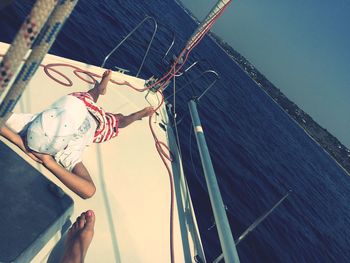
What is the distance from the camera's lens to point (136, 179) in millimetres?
3822

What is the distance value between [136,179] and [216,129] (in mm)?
16691

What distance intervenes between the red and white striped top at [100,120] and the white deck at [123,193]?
0.16 metres

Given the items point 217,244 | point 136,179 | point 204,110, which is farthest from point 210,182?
point 204,110

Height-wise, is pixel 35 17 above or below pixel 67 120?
above

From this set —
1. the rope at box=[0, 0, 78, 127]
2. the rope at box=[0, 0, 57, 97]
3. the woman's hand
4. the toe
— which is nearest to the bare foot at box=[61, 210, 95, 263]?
the toe

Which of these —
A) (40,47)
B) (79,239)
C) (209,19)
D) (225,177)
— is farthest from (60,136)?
(225,177)

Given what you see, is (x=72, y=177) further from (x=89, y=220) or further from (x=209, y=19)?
(x=209, y=19)

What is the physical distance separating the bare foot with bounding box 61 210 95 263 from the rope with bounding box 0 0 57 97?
1854 millimetres

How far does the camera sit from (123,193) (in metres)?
3.47

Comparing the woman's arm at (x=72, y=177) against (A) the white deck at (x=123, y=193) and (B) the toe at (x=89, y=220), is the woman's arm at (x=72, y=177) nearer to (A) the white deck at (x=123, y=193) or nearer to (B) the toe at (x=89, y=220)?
(A) the white deck at (x=123, y=193)

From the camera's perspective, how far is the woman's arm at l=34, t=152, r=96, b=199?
2.85 m

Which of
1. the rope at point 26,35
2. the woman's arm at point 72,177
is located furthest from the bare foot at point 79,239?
the rope at point 26,35

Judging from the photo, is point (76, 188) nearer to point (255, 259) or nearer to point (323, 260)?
point (255, 259)

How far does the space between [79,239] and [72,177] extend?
68cm
